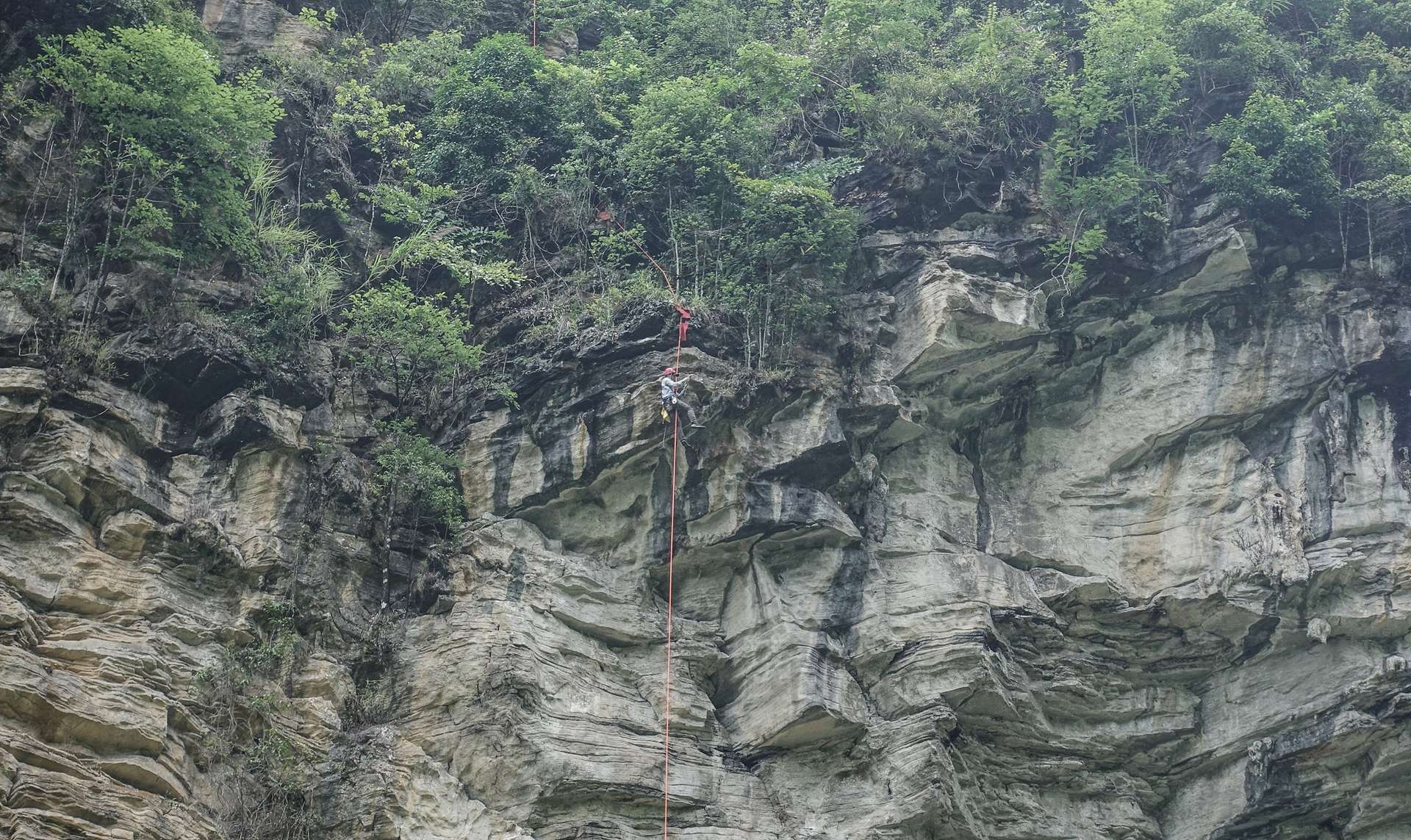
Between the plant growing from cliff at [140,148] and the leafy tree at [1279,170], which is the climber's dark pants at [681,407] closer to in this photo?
the plant growing from cliff at [140,148]

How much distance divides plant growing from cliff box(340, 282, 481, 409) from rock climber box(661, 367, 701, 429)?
2812 mm

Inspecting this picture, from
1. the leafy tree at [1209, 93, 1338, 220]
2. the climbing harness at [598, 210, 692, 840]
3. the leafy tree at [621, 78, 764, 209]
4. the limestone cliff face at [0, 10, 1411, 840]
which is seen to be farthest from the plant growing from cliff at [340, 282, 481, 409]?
the leafy tree at [1209, 93, 1338, 220]

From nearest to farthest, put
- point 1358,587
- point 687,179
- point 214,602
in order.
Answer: point 214,602
point 1358,587
point 687,179

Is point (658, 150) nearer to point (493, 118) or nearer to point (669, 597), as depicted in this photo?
point (493, 118)

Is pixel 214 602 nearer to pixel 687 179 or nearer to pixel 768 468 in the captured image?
pixel 768 468

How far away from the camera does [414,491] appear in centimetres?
1958

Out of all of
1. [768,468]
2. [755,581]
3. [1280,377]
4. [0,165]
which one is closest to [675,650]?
[755,581]

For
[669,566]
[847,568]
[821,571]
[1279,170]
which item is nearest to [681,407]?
[669,566]

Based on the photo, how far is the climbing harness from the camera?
17.8 metres

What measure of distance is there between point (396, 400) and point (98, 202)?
4491mm

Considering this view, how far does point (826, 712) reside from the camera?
18281mm

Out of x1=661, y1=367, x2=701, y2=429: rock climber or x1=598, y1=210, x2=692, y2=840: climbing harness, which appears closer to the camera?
x1=598, y1=210, x2=692, y2=840: climbing harness

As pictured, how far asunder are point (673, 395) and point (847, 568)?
10.2 ft

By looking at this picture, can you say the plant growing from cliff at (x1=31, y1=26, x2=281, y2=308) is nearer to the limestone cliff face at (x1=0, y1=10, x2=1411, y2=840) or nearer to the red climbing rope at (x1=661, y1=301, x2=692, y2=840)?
the limestone cliff face at (x1=0, y1=10, x2=1411, y2=840)
